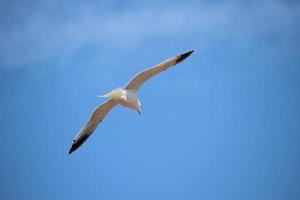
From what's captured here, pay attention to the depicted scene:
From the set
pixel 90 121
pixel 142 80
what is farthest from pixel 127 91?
pixel 90 121

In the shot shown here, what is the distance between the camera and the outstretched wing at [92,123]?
13781 mm

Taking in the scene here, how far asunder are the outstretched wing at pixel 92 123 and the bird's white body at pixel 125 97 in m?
0.50

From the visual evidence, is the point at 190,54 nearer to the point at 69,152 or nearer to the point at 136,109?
the point at 136,109

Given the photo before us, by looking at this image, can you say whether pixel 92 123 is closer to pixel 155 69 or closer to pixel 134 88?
pixel 134 88

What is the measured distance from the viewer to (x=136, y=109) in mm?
13359

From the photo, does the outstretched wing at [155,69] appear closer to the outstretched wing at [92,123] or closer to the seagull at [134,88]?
the seagull at [134,88]

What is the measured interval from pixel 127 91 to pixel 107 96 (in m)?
0.42

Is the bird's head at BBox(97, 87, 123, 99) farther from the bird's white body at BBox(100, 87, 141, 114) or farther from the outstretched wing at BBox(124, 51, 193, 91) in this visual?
the outstretched wing at BBox(124, 51, 193, 91)

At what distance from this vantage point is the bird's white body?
13101mm

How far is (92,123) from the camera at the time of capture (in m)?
14.2

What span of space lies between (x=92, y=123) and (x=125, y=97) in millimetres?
1438

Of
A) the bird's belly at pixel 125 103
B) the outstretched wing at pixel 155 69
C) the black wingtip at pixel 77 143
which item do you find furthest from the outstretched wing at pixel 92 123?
the outstretched wing at pixel 155 69

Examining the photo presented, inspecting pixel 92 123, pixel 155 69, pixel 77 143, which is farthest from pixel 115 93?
pixel 77 143

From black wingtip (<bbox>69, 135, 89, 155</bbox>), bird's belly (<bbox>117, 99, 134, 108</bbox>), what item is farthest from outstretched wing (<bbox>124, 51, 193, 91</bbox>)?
black wingtip (<bbox>69, 135, 89, 155</bbox>)
